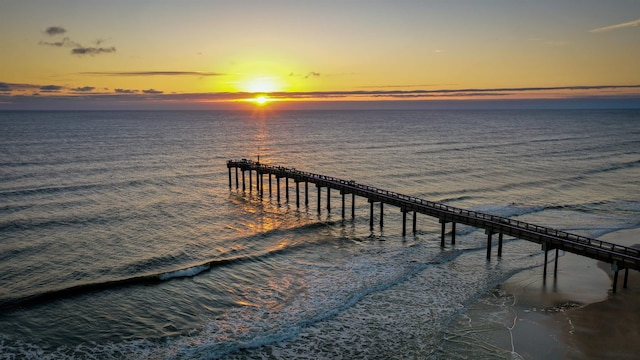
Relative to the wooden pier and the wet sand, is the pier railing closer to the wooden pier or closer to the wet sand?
the wooden pier

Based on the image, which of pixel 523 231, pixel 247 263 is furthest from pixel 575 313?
pixel 247 263

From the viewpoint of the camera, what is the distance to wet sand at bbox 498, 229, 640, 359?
21938mm

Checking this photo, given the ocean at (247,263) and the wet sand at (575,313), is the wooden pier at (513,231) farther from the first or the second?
the ocean at (247,263)

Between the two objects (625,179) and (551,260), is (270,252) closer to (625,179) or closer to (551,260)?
(551,260)

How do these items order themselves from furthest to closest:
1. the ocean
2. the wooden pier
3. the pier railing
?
the wooden pier
the pier railing
the ocean

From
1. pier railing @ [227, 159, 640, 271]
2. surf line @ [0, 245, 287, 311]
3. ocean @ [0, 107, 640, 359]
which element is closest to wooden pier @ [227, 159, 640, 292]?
pier railing @ [227, 159, 640, 271]

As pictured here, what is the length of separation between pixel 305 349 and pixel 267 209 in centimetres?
2968

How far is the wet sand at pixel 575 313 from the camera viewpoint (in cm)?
2194

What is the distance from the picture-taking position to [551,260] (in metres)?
34.1

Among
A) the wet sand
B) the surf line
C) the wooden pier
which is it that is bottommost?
the surf line

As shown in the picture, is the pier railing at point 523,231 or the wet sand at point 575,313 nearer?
the wet sand at point 575,313

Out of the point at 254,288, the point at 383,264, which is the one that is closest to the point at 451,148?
the point at 383,264

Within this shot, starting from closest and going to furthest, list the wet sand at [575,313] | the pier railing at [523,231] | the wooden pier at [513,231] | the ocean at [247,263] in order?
1. the wet sand at [575,313]
2. the ocean at [247,263]
3. the pier railing at [523,231]
4. the wooden pier at [513,231]

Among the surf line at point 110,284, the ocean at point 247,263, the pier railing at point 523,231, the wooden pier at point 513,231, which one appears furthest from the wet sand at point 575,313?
the surf line at point 110,284
